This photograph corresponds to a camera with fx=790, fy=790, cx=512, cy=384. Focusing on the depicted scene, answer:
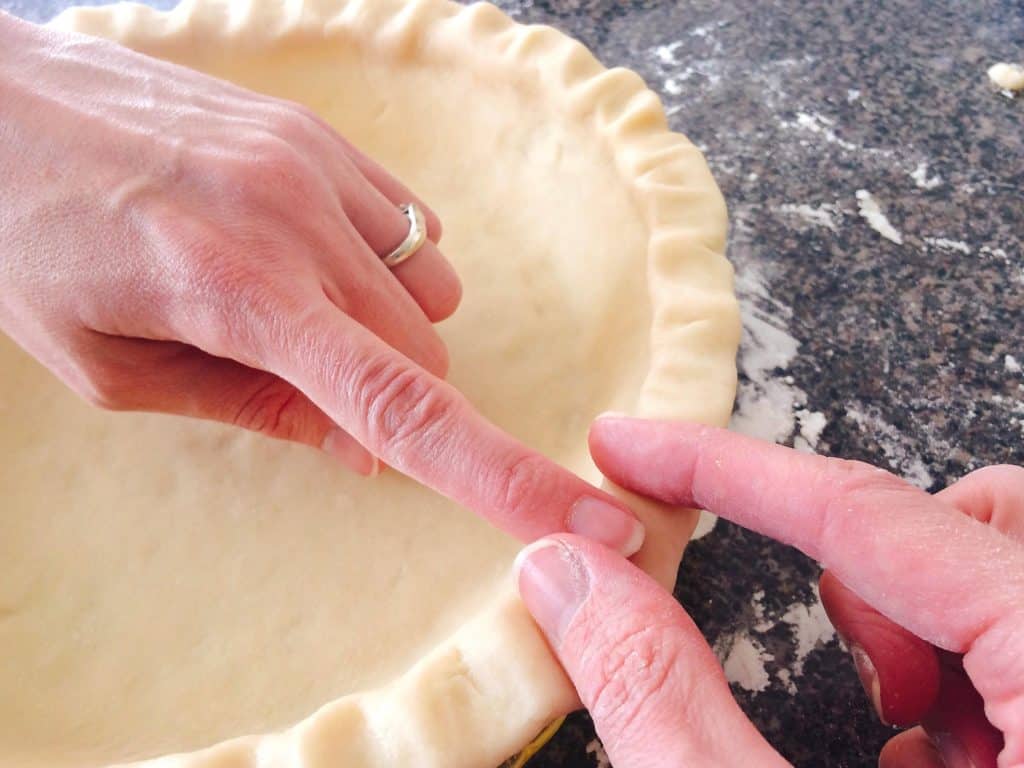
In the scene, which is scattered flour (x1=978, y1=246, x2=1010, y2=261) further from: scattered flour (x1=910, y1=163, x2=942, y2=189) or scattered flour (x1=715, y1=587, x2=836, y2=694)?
scattered flour (x1=715, y1=587, x2=836, y2=694)

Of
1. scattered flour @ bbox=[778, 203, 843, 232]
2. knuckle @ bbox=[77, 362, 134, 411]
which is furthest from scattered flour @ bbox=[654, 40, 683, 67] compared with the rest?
knuckle @ bbox=[77, 362, 134, 411]

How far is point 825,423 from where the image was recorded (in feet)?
3.30

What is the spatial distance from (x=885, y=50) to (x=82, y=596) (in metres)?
1.48


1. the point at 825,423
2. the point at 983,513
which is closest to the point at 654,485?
the point at 983,513

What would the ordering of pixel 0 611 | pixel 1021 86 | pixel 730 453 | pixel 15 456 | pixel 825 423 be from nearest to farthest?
pixel 730 453 < pixel 0 611 < pixel 15 456 < pixel 825 423 < pixel 1021 86

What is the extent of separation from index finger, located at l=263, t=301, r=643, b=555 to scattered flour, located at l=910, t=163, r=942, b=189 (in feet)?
2.99

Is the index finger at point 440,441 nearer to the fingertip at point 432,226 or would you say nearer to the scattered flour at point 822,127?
the fingertip at point 432,226

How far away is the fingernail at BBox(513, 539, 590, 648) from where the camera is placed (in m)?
0.56

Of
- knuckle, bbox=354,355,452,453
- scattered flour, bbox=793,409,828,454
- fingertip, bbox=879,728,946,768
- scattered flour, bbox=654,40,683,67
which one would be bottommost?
fingertip, bbox=879,728,946,768

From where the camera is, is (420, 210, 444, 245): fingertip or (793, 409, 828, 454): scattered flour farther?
(793, 409, 828, 454): scattered flour

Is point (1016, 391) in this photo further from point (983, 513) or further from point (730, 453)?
point (730, 453)

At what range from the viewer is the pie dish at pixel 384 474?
0.64m

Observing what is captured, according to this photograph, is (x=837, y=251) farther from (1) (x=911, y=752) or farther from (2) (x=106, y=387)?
(2) (x=106, y=387)

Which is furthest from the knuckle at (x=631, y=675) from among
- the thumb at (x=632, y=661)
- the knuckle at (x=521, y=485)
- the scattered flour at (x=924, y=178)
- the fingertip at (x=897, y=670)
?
the scattered flour at (x=924, y=178)
